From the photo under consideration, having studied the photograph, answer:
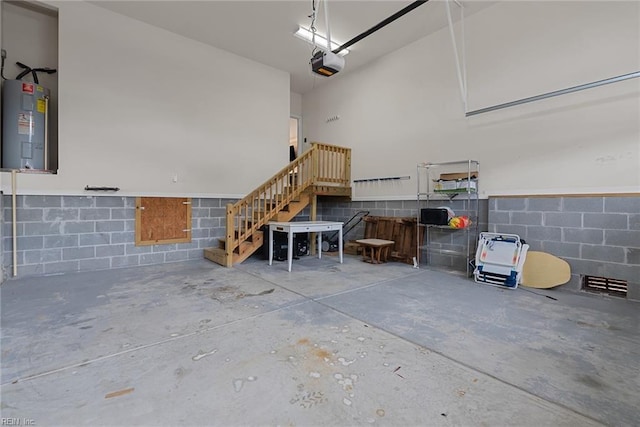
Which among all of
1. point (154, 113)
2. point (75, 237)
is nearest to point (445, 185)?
point (154, 113)

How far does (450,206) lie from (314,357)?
3.98 meters

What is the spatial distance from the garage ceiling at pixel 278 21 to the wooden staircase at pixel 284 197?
2058 millimetres

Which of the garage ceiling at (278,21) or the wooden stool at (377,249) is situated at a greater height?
the garage ceiling at (278,21)

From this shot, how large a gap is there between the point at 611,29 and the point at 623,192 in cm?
200

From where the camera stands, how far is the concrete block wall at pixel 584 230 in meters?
3.32

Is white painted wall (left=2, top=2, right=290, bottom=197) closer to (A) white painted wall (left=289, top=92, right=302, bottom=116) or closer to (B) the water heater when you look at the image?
(B) the water heater

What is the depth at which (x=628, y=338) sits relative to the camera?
2.33m

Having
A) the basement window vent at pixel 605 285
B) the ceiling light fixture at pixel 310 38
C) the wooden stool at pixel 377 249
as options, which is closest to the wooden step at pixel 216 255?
the wooden stool at pixel 377 249

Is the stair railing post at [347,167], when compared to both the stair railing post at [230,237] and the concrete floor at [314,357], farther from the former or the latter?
the concrete floor at [314,357]

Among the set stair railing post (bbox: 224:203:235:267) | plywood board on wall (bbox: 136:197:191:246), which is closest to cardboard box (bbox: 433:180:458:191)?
stair railing post (bbox: 224:203:235:267)

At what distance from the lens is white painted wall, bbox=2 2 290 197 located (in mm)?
4434

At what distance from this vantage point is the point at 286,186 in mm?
5734

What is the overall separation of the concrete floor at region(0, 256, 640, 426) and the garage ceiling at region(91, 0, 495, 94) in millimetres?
4351

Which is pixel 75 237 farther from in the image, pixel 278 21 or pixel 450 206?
pixel 450 206
